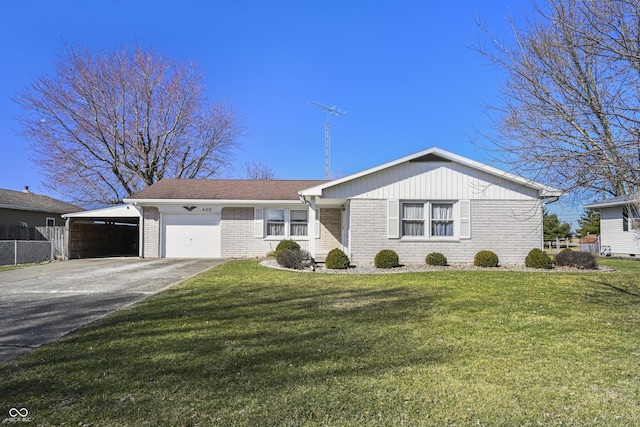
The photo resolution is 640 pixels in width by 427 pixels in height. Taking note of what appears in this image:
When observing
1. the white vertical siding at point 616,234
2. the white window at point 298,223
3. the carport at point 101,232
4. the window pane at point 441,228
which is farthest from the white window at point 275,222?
the white vertical siding at point 616,234

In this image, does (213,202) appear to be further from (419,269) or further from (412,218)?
(419,269)

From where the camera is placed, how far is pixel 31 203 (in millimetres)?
22812

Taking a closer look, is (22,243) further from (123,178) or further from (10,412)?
(10,412)

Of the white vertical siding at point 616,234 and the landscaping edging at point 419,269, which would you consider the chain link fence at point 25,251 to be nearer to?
the landscaping edging at point 419,269

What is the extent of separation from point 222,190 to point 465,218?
37.2 feet

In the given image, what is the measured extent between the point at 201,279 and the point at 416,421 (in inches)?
334

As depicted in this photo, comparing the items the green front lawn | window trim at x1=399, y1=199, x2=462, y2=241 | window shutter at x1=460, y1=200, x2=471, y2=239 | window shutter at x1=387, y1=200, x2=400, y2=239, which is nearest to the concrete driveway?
the green front lawn

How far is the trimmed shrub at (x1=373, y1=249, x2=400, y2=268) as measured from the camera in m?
13.0

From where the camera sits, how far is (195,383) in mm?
3543

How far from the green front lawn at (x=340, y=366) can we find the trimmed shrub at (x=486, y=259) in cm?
583

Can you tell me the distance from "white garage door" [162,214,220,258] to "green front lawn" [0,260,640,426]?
1084 centimetres

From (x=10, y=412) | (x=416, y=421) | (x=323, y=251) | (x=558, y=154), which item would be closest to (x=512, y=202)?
(x=323, y=251)

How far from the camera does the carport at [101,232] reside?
61.2ft

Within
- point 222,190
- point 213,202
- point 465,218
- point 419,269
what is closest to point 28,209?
point 222,190
